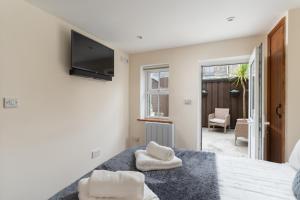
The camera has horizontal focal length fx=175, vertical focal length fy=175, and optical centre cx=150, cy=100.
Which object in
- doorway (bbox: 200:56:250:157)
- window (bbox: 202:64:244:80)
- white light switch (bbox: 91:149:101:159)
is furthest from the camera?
window (bbox: 202:64:244:80)

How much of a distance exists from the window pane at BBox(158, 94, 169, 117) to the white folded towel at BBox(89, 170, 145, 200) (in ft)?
8.93

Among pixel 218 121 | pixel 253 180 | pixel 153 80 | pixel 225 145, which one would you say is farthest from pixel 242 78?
pixel 253 180

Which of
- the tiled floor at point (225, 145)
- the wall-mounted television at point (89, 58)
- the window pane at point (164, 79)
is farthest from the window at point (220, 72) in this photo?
the wall-mounted television at point (89, 58)

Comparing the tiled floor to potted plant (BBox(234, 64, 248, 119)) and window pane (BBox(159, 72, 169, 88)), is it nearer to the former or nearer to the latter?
potted plant (BBox(234, 64, 248, 119))

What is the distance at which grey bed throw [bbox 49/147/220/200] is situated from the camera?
1115 mm

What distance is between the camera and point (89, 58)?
98.3 inches

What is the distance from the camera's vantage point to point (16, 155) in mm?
1739

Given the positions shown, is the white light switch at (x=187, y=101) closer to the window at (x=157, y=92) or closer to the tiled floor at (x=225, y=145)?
the window at (x=157, y=92)

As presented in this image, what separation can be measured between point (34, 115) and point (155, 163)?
1.41 m

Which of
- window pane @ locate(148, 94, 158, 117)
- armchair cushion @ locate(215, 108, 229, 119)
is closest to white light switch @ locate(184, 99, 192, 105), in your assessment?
window pane @ locate(148, 94, 158, 117)

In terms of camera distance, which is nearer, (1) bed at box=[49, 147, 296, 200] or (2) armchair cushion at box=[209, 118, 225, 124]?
(1) bed at box=[49, 147, 296, 200]

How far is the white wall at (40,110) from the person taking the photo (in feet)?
5.50

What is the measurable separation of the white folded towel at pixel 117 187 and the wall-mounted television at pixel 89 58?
167 centimetres

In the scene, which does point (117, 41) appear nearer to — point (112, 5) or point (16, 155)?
point (112, 5)
